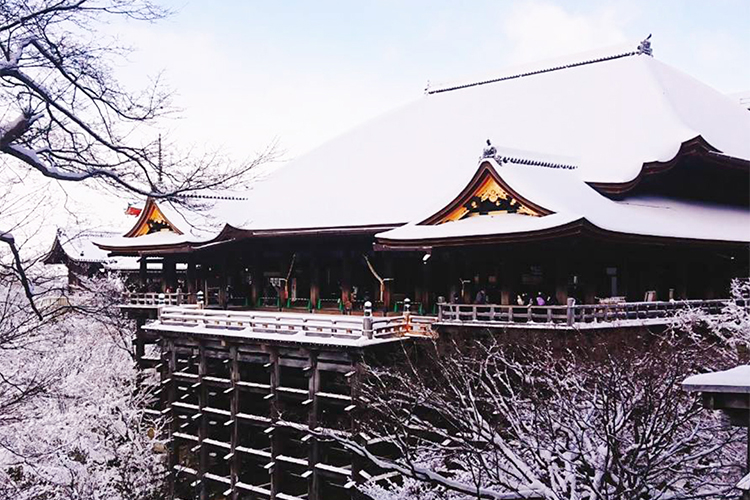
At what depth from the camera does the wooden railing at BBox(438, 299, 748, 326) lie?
1539 centimetres

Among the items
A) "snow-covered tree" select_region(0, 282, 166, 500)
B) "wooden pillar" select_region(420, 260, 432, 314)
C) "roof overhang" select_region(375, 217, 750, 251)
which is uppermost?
"roof overhang" select_region(375, 217, 750, 251)

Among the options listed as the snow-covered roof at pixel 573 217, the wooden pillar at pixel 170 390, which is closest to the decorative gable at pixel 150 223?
the wooden pillar at pixel 170 390

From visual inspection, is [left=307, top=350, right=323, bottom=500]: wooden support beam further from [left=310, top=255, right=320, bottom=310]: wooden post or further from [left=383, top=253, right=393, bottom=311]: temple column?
[left=310, top=255, right=320, bottom=310]: wooden post

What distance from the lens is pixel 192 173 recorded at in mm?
6734

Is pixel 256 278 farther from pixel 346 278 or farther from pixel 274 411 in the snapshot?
pixel 274 411

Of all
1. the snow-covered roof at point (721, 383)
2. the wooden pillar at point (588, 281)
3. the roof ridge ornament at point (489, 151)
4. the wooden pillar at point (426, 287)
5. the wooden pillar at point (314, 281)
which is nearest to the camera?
the snow-covered roof at point (721, 383)

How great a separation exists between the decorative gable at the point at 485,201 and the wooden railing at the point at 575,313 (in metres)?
2.33

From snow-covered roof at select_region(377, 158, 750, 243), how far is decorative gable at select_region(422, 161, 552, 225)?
148 millimetres

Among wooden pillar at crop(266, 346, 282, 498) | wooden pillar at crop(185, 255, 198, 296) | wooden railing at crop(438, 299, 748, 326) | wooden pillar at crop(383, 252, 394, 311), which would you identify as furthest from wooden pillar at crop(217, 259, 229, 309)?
wooden railing at crop(438, 299, 748, 326)

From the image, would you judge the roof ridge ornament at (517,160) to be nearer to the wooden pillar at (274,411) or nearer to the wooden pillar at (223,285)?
the wooden pillar at (274,411)

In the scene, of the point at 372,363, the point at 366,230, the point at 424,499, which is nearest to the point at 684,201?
the point at 366,230

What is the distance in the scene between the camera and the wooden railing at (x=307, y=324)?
674 inches

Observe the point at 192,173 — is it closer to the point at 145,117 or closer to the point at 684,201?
the point at 145,117

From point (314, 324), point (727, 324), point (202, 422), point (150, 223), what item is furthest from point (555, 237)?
point (150, 223)
